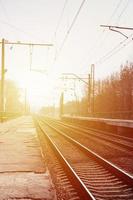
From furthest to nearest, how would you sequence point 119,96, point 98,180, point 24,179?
1. point 119,96
2. point 98,180
3. point 24,179

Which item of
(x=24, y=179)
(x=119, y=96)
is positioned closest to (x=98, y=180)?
(x=24, y=179)

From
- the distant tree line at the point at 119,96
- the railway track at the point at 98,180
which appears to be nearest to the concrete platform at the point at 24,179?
the railway track at the point at 98,180

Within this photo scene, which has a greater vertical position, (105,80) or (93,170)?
(105,80)

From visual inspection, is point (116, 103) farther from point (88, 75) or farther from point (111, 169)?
point (111, 169)

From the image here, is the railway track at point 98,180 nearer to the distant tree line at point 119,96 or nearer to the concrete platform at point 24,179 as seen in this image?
the concrete platform at point 24,179

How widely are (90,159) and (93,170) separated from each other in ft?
8.85

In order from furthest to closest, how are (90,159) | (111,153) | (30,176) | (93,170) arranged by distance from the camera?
(111,153)
(90,159)
(93,170)
(30,176)

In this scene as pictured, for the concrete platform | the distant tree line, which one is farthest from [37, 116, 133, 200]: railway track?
the distant tree line

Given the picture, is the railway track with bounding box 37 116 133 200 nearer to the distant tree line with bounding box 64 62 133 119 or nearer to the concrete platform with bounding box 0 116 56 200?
the concrete platform with bounding box 0 116 56 200

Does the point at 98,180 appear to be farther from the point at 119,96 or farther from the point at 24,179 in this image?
the point at 119,96

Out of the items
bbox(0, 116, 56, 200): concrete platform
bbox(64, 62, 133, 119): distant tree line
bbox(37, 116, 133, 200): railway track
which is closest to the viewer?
bbox(0, 116, 56, 200): concrete platform

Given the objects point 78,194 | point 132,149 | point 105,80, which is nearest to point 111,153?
point 132,149

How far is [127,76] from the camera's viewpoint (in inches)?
3051

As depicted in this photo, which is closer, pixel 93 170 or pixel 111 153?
pixel 93 170
